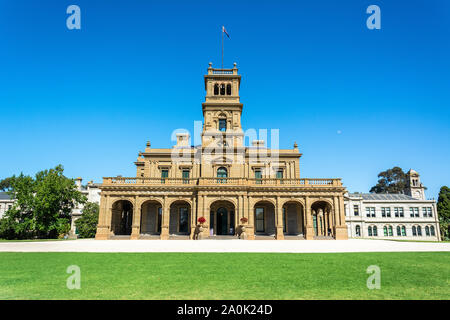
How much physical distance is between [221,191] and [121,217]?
14429 millimetres

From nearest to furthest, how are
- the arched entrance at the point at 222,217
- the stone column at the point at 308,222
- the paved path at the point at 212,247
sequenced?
the paved path at the point at 212,247
the stone column at the point at 308,222
the arched entrance at the point at 222,217

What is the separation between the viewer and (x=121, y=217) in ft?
125

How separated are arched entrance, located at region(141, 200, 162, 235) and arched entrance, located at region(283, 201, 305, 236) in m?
16.6

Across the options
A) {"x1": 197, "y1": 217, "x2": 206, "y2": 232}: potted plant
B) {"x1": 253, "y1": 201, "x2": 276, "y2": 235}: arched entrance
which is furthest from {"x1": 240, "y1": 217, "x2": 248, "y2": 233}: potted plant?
{"x1": 253, "y1": 201, "x2": 276, "y2": 235}: arched entrance

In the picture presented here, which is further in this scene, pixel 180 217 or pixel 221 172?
pixel 221 172

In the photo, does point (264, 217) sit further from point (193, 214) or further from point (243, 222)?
point (193, 214)

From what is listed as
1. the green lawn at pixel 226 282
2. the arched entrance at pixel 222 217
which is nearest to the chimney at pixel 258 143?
the arched entrance at pixel 222 217

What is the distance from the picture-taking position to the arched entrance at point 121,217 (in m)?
35.7

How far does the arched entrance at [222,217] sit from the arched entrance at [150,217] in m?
7.20

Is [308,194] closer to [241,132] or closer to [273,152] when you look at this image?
[273,152]

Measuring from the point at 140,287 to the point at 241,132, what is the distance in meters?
33.7

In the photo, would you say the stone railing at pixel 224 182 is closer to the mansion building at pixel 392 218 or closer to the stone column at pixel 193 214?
the stone column at pixel 193 214

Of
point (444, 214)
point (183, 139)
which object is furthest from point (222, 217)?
point (444, 214)
